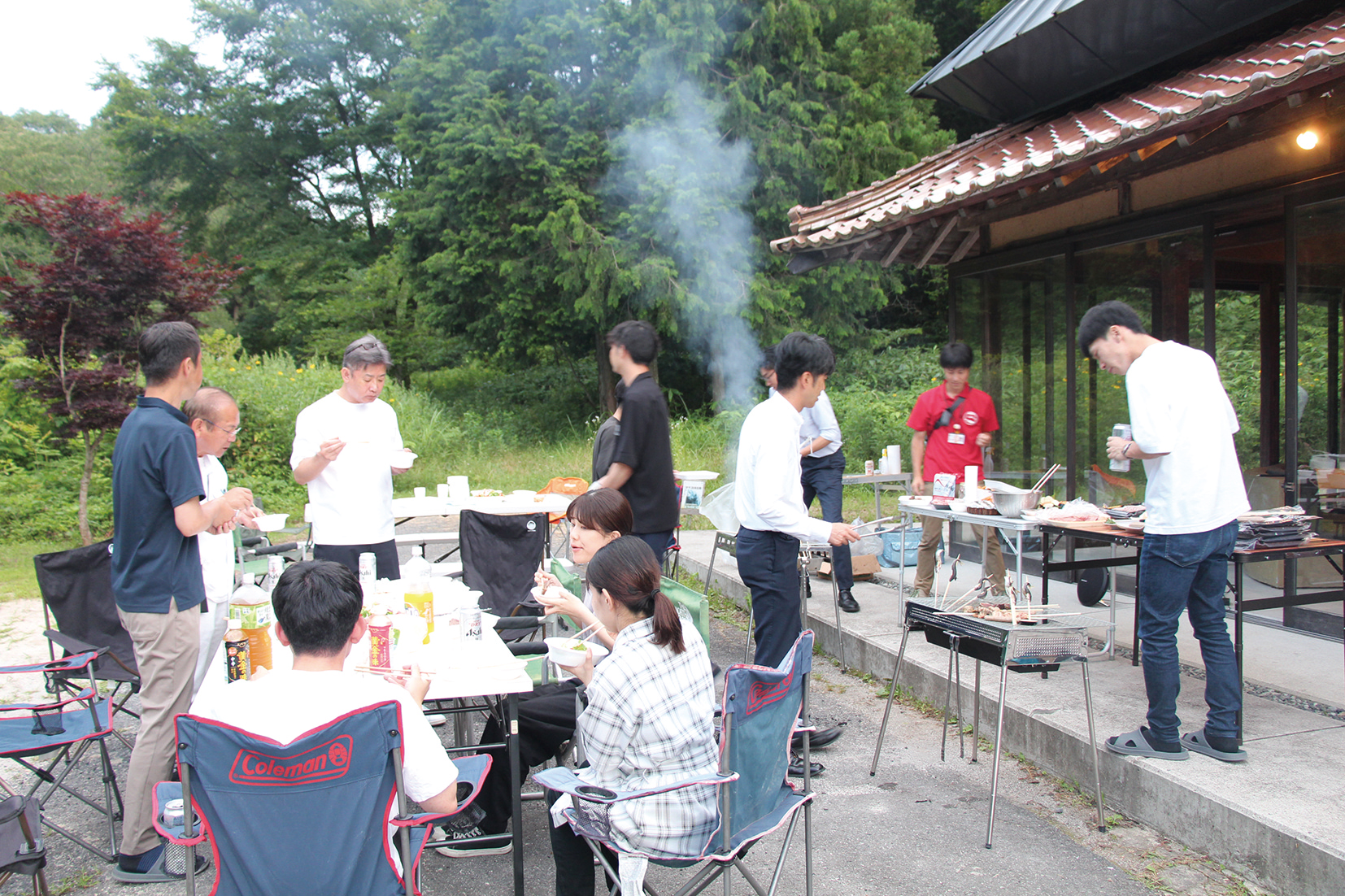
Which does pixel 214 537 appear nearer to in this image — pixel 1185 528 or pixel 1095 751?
pixel 1095 751

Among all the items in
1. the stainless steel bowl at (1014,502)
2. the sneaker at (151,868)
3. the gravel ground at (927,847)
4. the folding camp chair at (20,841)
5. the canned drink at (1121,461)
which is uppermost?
the canned drink at (1121,461)

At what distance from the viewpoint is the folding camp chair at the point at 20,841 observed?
2.18m

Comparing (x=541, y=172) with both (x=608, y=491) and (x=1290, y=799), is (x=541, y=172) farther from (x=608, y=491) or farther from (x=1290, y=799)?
(x=1290, y=799)

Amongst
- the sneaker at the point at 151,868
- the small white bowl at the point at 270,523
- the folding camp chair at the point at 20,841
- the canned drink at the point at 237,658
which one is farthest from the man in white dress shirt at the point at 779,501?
the small white bowl at the point at 270,523

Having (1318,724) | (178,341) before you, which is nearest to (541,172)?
(178,341)

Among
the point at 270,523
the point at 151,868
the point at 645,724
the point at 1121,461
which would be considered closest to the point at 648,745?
the point at 645,724

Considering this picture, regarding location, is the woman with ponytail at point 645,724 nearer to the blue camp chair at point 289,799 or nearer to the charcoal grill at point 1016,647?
the blue camp chair at point 289,799

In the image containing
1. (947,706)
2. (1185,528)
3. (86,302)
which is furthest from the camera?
(86,302)

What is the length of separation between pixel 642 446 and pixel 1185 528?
93.3 inches

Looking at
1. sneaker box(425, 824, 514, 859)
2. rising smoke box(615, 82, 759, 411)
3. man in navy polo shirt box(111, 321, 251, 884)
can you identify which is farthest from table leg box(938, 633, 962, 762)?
rising smoke box(615, 82, 759, 411)

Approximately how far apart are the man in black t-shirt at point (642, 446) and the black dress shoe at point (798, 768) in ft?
3.86

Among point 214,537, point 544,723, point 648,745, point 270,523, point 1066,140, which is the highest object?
point 1066,140

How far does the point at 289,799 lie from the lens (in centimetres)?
196

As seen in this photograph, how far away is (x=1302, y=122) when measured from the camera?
194 inches
